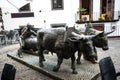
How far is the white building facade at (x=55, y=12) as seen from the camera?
10031 mm

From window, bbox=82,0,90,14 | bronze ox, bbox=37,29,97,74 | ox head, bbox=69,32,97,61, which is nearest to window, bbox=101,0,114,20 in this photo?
window, bbox=82,0,90,14

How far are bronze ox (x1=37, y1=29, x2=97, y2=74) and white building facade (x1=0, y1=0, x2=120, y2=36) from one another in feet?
19.9

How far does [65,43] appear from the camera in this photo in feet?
12.2

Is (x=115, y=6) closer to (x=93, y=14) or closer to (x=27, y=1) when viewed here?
(x=93, y=14)

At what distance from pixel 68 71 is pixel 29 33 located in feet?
7.53

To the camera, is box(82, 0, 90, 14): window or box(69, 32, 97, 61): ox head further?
box(82, 0, 90, 14): window

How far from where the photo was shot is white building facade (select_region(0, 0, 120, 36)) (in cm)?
1003

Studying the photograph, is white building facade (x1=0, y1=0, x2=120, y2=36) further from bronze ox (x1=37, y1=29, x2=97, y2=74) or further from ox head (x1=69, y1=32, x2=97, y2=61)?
ox head (x1=69, y1=32, x2=97, y2=61)

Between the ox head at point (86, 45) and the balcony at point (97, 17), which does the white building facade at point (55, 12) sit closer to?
the balcony at point (97, 17)

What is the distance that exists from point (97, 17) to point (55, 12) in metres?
2.52

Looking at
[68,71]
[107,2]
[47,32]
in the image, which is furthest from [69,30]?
[107,2]

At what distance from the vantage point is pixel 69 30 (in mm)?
3771

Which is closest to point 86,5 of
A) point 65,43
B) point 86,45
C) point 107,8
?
point 107,8

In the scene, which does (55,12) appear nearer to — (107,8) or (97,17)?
(97,17)
